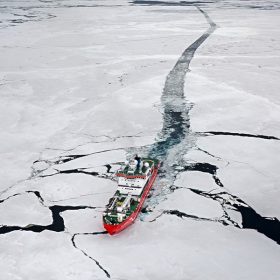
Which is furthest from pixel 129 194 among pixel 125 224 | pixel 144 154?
pixel 144 154

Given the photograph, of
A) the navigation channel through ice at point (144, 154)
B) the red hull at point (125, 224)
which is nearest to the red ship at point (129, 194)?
the red hull at point (125, 224)

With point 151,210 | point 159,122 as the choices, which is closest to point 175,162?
point 151,210

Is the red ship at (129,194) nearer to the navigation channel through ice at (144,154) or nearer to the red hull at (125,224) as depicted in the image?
the red hull at (125,224)

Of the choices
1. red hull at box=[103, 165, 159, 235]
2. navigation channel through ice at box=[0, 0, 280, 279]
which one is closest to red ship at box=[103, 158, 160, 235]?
red hull at box=[103, 165, 159, 235]

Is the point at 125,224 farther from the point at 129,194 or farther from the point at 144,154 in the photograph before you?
the point at 144,154

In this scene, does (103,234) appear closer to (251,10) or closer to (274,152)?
(274,152)

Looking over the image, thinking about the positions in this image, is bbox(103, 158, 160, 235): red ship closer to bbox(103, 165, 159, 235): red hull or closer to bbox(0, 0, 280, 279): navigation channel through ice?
bbox(103, 165, 159, 235): red hull
